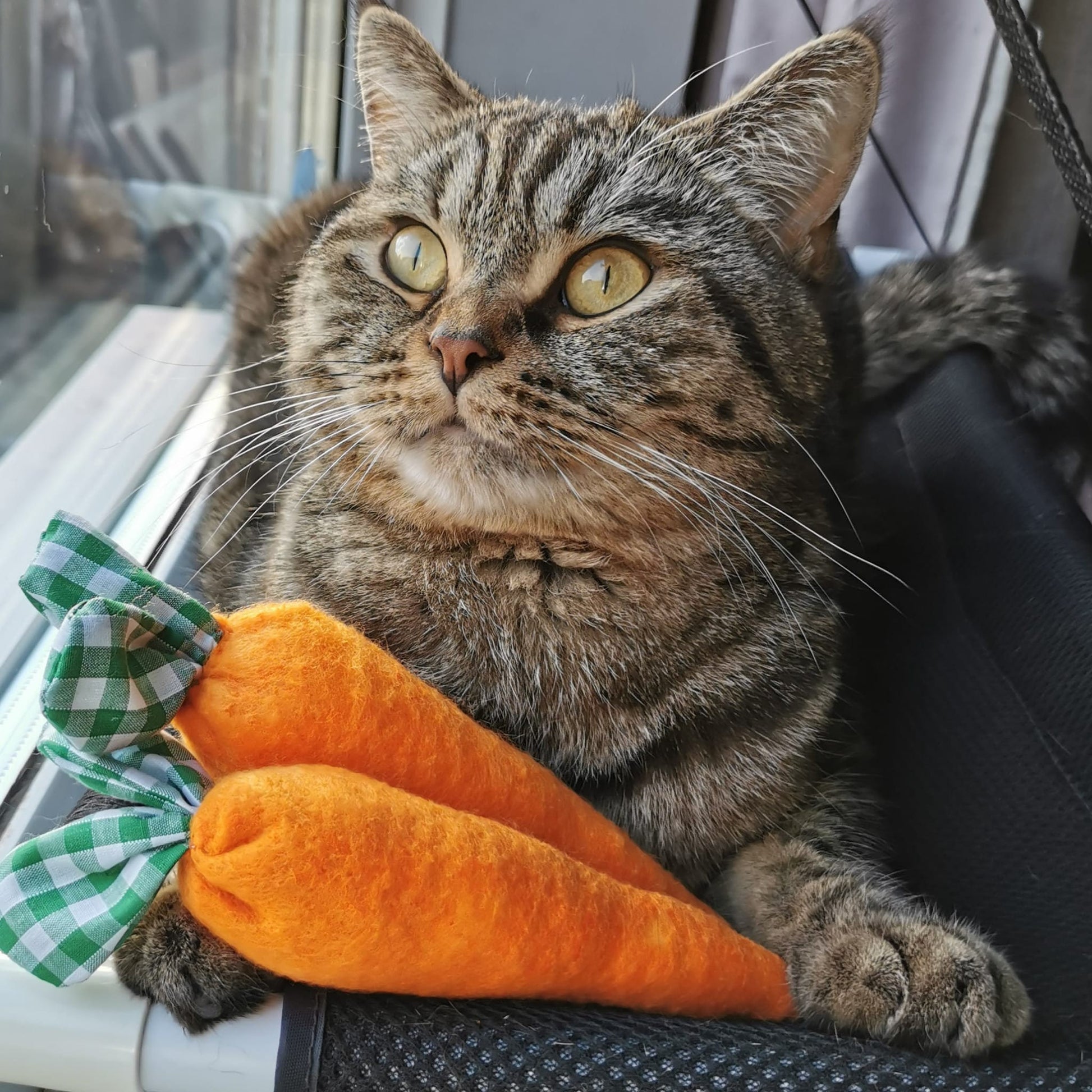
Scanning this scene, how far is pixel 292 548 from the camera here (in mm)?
1058

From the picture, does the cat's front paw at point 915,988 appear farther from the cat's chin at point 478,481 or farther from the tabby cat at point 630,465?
the cat's chin at point 478,481

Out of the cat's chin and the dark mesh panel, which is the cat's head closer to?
the cat's chin

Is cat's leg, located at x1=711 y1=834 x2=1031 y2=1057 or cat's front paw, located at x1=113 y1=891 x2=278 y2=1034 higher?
cat's front paw, located at x1=113 y1=891 x2=278 y2=1034

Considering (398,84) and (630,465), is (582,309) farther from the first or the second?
(398,84)

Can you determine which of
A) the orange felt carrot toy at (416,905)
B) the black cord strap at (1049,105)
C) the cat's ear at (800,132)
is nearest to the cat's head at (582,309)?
the cat's ear at (800,132)

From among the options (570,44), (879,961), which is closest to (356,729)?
(879,961)

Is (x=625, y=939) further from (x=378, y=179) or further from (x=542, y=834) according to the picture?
(x=378, y=179)

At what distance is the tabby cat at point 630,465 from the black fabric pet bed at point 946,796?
83 mm

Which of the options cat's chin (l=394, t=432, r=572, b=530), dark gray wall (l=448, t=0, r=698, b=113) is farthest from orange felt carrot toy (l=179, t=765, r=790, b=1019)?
dark gray wall (l=448, t=0, r=698, b=113)

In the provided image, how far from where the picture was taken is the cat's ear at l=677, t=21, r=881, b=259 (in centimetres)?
92

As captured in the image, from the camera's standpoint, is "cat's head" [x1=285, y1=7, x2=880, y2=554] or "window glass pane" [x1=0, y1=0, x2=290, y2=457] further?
"window glass pane" [x1=0, y1=0, x2=290, y2=457]

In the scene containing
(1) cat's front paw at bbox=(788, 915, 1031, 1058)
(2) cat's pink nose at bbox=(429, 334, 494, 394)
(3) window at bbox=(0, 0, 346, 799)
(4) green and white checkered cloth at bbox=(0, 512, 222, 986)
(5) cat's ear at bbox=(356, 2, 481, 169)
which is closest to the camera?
(4) green and white checkered cloth at bbox=(0, 512, 222, 986)

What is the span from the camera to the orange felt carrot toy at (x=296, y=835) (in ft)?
1.83

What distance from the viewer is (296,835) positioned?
0.56 meters
